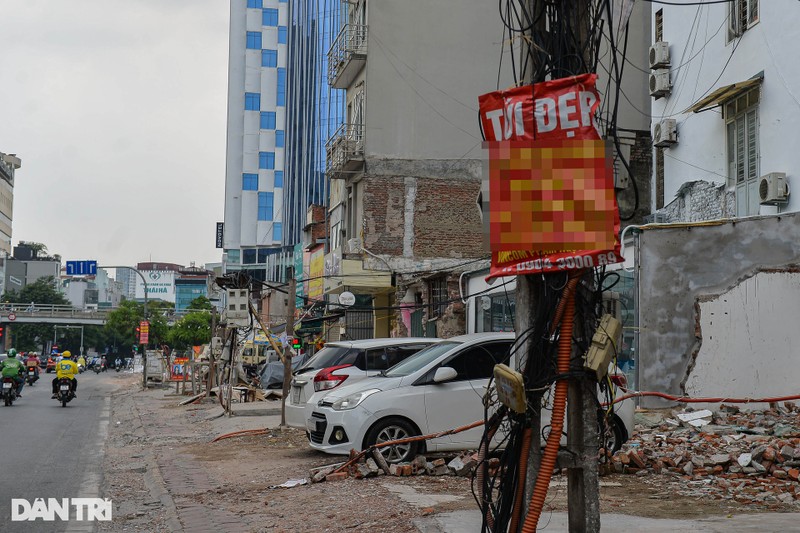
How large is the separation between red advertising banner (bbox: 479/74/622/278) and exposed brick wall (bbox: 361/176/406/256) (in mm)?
26853

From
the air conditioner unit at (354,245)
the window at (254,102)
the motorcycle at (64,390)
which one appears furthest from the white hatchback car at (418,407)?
the window at (254,102)

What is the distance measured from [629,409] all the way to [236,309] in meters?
12.9

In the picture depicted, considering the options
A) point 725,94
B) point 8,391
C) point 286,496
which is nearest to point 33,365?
point 8,391

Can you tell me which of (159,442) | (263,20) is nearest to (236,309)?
(159,442)

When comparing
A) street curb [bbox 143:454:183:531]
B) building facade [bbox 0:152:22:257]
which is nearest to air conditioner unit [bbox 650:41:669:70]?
street curb [bbox 143:454:183:531]

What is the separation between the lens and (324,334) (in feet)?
156

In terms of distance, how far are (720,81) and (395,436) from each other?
12.6m

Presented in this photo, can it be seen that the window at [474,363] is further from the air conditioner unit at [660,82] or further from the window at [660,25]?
the window at [660,25]

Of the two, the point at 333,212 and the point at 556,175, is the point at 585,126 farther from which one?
the point at 333,212

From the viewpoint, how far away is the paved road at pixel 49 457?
10539 millimetres

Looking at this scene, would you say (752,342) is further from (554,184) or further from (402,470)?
(554,184)

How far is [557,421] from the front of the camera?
5930 mm

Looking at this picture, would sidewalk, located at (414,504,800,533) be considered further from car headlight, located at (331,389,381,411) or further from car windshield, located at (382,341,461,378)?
car windshield, located at (382,341,461,378)

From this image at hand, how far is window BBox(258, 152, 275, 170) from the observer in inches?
4464
